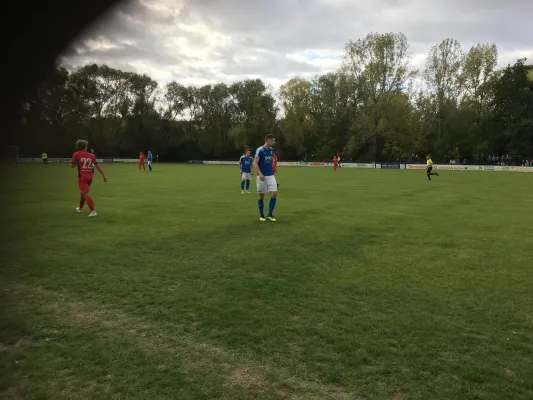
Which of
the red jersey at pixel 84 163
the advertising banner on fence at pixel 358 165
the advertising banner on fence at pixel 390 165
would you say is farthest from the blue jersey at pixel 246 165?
the advertising banner on fence at pixel 358 165

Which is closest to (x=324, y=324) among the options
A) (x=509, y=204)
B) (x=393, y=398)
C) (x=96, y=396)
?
(x=393, y=398)

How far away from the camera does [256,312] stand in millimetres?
4711

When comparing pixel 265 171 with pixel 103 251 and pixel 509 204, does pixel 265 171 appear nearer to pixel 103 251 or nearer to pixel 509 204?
pixel 103 251

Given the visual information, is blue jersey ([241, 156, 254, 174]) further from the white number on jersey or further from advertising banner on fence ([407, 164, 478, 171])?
A: advertising banner on fence ([407, 164, 478, 171])

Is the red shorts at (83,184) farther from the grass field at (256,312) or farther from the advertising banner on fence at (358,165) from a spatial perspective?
the advertising banner on fence at (358,165)

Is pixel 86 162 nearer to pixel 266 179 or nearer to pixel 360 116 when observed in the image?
pixel 266 179

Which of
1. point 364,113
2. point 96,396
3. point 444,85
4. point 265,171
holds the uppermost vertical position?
point 444,85

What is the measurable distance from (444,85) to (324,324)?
69.6m

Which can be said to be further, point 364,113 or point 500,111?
point 364,113

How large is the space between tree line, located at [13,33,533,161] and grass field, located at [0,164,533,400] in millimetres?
42386

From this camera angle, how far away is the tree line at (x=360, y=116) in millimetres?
59281

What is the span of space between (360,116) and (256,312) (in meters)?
65.3

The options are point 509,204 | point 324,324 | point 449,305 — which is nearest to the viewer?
point 324,324

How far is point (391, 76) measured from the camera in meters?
63.0
